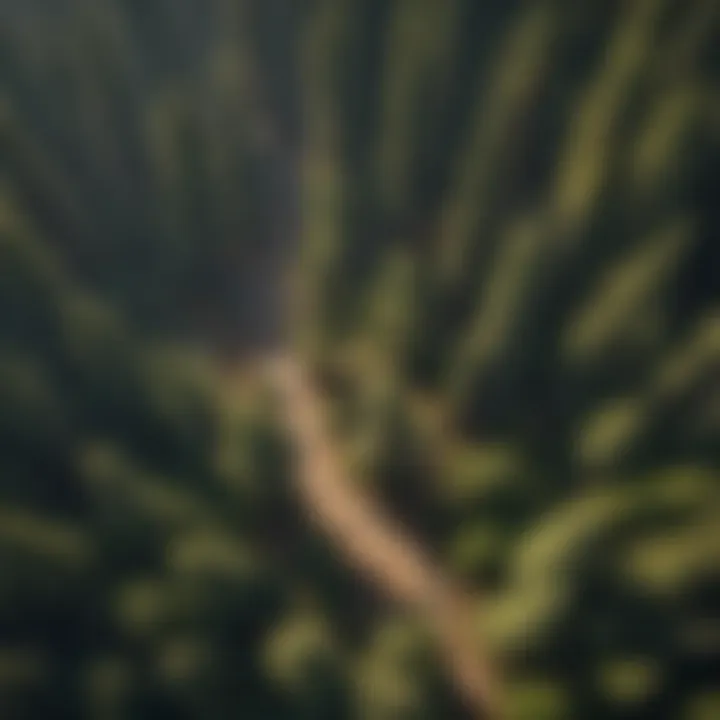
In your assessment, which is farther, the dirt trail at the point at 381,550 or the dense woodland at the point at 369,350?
the dirt trail at the point at 381,550

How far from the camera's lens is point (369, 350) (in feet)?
5.61

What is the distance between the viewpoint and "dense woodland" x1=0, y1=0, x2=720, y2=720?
1384mm

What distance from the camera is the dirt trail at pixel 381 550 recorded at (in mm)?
1513

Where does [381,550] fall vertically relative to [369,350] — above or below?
below

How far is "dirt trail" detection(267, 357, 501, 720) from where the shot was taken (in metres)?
1.51

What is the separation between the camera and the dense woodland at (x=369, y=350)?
1384 millimetres

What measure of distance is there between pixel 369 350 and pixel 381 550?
405 mm

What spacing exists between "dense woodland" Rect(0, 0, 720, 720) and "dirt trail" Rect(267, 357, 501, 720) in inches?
1.8

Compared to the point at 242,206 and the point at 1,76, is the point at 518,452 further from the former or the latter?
the point at 1,76

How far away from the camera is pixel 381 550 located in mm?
1669

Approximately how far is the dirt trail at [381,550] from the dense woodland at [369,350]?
0.05 meters

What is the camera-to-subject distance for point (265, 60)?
207cm

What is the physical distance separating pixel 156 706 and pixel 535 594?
26.3 inches

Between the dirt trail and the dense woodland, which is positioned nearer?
the dense woodland
